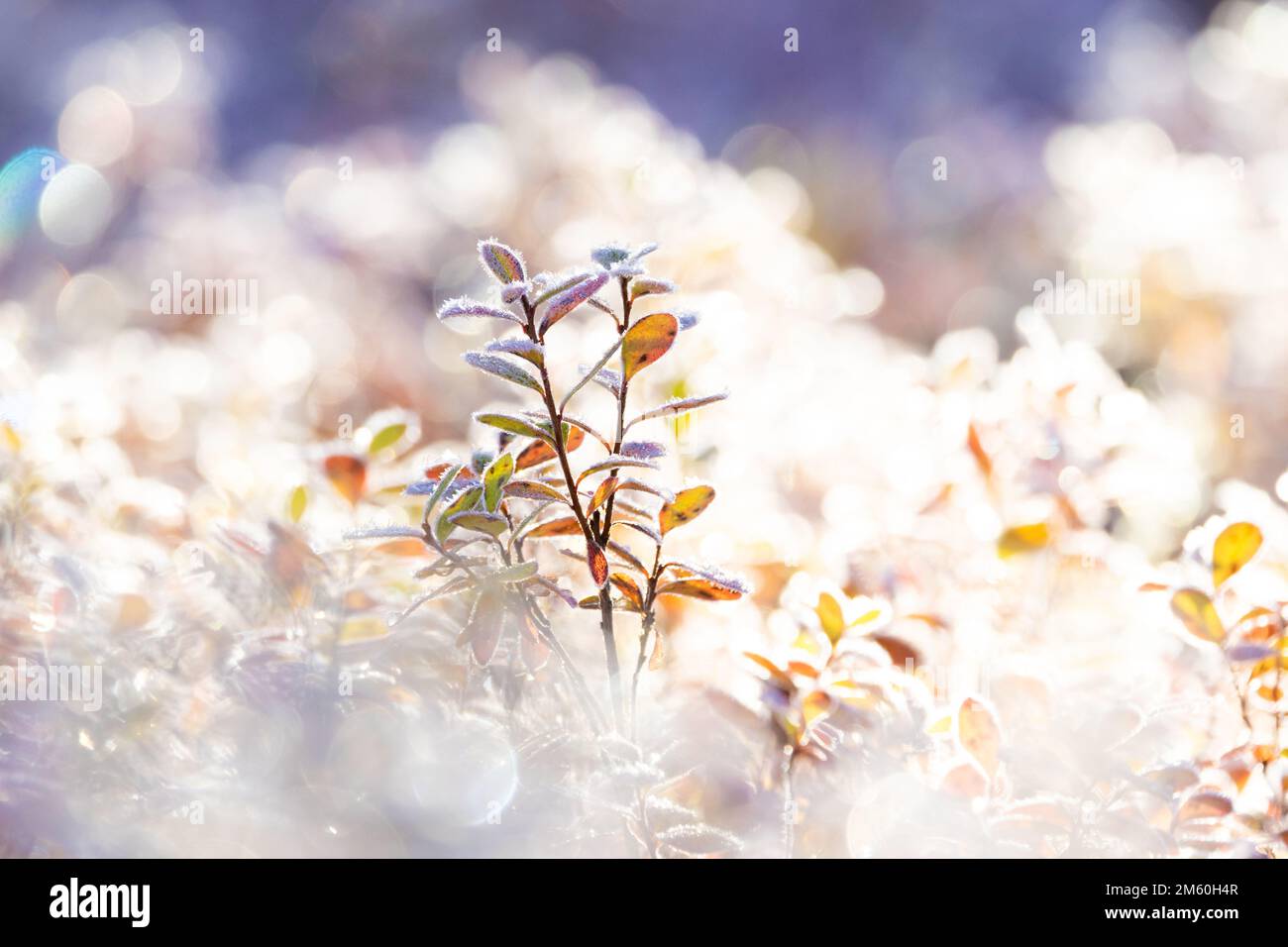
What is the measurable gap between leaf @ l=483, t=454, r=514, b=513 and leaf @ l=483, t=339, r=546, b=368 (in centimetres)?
8

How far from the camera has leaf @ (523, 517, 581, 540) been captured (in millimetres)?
732

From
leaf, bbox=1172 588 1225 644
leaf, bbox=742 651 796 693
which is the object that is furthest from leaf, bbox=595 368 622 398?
leaf, bbox=1172 588 1225 644

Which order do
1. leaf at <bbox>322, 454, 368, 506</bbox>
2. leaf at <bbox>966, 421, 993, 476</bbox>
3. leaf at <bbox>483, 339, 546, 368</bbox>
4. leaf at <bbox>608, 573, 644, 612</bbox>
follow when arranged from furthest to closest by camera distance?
leaf at <bbox>966, 421, 993, 476</bbox>, leaf at <bbox>322, 454, 368, 506</bbox>, leaf at <bbox>608, 573, 644, 612</bbox>, leaf at <bbox>483, 339, 546, 368</bbox>

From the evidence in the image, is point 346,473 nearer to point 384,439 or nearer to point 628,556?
point 384,439

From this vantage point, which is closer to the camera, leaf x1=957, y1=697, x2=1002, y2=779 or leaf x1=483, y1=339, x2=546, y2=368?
leaf x1=483, y1=339, x2=546, y2=368

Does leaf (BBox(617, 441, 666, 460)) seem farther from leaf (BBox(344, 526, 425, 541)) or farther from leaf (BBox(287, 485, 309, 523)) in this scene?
leaf (BBox(287, 485, 309, 523))

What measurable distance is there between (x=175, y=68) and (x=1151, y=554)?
4133 millimetres

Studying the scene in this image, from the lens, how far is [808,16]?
506 cm

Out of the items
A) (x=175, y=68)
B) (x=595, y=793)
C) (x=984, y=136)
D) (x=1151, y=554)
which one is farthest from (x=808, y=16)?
(x=595, y=793)

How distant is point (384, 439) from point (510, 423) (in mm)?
284

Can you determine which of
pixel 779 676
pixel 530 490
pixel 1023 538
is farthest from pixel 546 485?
pixel 1023 538

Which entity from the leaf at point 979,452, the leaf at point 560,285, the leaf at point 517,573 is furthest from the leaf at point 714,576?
the leaf at point 979,452

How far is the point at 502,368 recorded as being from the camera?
2.18 ft

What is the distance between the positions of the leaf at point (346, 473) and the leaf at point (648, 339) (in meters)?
0.33
